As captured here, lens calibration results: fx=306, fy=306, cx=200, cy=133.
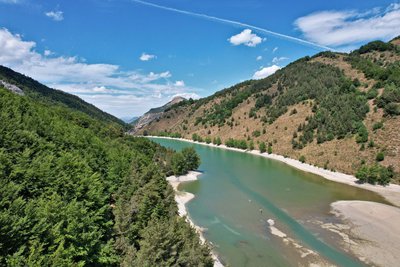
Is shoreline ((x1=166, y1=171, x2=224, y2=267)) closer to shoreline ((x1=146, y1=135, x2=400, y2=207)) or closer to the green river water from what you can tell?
the green river water

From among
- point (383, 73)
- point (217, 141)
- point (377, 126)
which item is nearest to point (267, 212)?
point (377, 126)

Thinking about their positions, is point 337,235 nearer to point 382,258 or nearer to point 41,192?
point 382,258

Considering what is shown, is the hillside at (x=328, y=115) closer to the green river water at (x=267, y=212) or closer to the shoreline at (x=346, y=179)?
the shoreline at (x=346, y=179)

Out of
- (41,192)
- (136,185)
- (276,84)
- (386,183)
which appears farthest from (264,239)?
(276,84)

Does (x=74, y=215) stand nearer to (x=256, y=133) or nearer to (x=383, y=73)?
(x=256, y=133)

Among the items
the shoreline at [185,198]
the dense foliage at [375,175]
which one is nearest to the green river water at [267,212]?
the shoreline at [185,198]

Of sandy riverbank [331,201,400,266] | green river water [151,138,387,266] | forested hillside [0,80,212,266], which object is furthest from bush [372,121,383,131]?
forested hillside [0,80,212,266]

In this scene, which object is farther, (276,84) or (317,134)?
(276,84)
